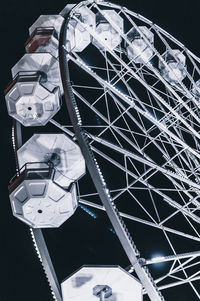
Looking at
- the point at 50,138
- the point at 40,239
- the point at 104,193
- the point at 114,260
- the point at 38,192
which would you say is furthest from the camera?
the point at 114,260

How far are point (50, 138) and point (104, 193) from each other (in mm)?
4048

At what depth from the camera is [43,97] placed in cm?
1089

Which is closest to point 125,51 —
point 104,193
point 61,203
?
point 61,203

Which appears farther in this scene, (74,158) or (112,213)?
(74,158)

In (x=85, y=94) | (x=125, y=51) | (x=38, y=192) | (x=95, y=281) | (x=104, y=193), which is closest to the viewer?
(x=104, y=193)

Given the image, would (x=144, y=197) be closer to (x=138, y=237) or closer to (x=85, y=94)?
(x=138, y=237)

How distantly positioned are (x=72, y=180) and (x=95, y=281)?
276cm

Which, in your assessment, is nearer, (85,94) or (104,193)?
(104,193)

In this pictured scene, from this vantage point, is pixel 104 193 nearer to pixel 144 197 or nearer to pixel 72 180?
pixel 72 180

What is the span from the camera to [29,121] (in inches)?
443

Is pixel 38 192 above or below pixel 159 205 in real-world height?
above

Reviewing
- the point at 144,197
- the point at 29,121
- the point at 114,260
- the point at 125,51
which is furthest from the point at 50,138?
the point at 144,197

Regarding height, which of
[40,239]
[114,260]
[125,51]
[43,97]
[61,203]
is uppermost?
[125,51]

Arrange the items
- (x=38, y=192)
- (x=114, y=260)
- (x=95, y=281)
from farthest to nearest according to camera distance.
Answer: (x=114, y=260) → (x=38, y=192) → (x=95, y=281)
